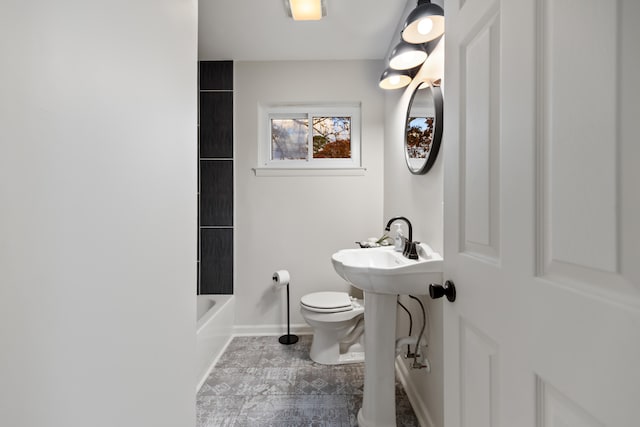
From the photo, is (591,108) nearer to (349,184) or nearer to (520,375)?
(520,375)

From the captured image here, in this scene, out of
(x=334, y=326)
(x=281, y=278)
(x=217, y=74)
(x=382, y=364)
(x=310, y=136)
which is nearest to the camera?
(x=382, y=364)

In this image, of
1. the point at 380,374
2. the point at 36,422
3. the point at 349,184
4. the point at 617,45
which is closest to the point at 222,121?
the point at 349,184

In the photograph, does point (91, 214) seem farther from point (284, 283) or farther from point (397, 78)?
point (284, 283)

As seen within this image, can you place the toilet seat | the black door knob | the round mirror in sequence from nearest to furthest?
the black door knob < the round mirror < the toilet seat

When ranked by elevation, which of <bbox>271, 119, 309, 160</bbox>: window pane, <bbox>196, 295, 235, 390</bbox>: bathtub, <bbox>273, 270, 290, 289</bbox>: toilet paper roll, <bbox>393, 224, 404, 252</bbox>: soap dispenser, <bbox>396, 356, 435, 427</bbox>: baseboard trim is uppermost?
<bbox>271, 119, 309, 160</bbox>: window pane

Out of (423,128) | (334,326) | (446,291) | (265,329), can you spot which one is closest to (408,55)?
(423,128)

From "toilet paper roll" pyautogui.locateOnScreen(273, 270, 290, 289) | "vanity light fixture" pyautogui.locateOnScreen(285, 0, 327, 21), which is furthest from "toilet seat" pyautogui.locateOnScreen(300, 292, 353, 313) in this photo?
"vanity light fixture" pyautogui.locateOnScreen(285, 0, 327, 21)

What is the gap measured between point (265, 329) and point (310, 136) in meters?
1.77

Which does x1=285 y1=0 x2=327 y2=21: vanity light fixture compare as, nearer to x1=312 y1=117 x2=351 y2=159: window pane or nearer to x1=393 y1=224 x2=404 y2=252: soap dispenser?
x1=312 y1=117 x2=351 y2=159: window pane

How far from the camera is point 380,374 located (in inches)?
58.2

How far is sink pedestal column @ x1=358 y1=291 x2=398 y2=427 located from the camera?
4.84 ft

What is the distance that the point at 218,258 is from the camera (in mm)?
2672

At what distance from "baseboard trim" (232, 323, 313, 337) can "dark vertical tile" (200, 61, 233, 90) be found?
2115mm

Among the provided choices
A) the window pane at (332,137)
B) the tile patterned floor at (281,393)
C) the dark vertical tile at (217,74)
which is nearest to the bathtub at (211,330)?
the tile patterned floor at (281,393)
